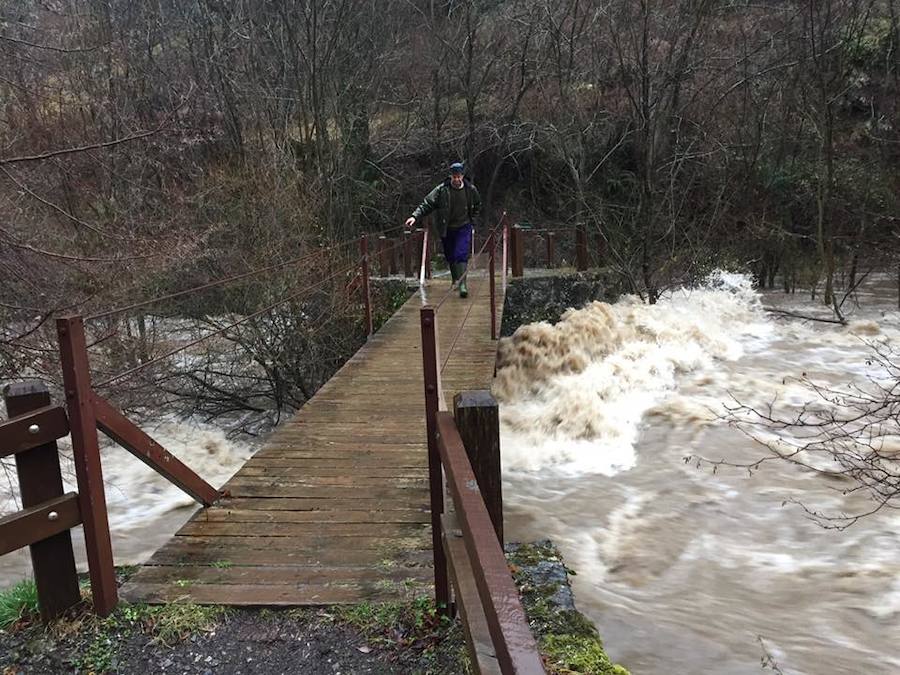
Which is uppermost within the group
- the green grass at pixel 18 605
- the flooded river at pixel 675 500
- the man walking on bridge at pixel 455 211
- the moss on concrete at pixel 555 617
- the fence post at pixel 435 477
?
the man walking on bridge at pixel 455 211

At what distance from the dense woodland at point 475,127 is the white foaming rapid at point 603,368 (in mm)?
1642

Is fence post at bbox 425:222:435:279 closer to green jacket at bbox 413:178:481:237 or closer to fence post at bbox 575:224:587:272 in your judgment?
green jacket at bbox 413:178:481:237

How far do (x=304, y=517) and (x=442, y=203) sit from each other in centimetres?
687

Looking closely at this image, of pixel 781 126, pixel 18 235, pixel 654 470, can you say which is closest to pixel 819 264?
pixel 781 126

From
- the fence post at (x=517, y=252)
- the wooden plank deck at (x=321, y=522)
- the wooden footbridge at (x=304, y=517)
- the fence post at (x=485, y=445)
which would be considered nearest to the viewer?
the wooden footbridge at (x=304, y=517)

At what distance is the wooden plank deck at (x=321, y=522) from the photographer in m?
3.50

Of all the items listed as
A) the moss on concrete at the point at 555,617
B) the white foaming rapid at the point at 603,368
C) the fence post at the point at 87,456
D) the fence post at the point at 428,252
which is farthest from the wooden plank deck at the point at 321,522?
the fence post at the point at 428,252

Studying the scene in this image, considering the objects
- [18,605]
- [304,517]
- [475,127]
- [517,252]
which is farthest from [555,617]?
[475,127]

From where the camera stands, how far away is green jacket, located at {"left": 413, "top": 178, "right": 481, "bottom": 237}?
10.3 meters

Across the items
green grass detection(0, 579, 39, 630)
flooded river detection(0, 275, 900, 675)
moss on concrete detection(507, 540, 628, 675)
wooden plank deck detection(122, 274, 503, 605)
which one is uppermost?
green grass detection(0, 579, 39, 630)

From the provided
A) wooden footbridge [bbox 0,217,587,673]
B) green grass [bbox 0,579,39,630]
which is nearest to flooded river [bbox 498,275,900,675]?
wooden footbridge [bbox 0,217,587,673]

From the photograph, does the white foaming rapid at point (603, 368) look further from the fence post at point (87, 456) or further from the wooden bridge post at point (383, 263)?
the fence post at point (87, 456)

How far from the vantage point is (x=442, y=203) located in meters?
10.4

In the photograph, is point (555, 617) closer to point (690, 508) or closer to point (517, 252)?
point (690, 508)
